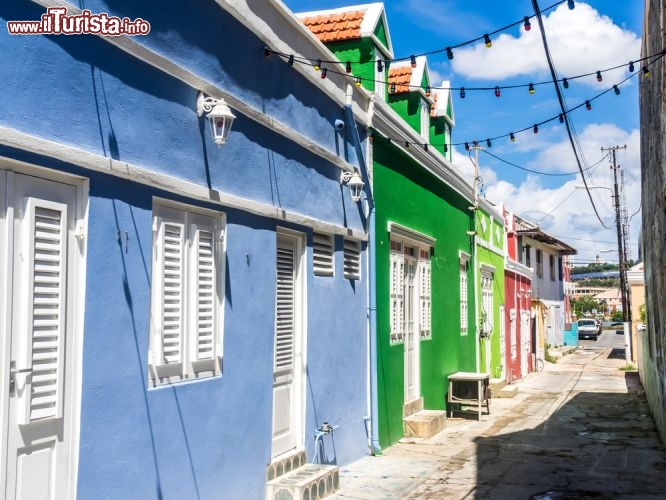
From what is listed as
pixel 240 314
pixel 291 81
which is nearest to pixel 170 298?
pixel 240 314

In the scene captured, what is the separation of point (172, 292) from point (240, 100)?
6.48ft

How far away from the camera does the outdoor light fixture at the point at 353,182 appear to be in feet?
30.8

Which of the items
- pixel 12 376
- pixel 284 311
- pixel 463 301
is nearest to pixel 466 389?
pixel 463 301

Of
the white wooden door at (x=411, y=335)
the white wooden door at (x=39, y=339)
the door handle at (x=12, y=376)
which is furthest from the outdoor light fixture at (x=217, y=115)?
the white wooden door at (x=411, y=335)

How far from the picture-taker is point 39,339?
181 inches

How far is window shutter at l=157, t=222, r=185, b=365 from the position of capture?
5793 millimetres

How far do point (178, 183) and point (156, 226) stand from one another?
0.37m

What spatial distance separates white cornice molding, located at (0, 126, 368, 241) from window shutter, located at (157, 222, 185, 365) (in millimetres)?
322

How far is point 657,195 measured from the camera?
34.3 ft

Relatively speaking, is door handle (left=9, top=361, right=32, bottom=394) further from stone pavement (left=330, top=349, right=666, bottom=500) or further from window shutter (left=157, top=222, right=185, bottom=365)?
stone pavement (left=330, top=349, right=666, bottom=500)

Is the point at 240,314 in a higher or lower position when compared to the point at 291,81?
lower

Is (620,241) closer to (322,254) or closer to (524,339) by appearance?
(524,339)

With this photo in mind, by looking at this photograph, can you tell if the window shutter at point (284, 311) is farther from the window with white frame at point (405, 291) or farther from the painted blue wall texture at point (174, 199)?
the window with white frame at point (405, 291)

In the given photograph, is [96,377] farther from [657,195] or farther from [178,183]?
A: [657,195]
